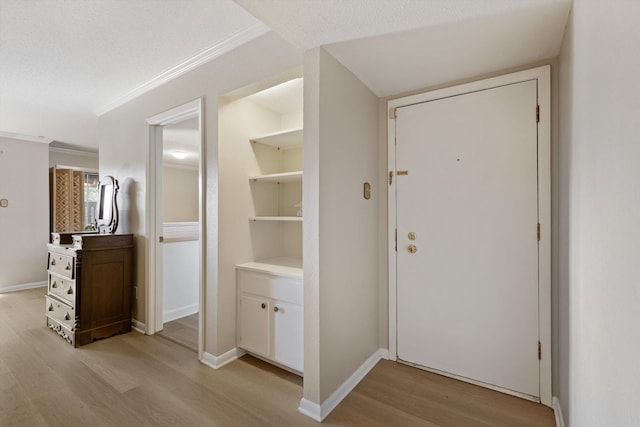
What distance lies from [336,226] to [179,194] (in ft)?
18.2

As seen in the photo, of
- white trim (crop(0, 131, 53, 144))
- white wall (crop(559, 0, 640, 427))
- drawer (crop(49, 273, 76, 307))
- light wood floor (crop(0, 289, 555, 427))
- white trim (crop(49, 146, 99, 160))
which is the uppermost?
white trim (crop(0, 131, 53, 144))

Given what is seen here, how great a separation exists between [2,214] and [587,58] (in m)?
6.90

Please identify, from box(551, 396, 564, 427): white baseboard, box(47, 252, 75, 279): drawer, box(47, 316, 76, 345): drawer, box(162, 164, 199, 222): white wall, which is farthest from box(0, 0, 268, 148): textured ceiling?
box(162, 164, 199, 222): white wall

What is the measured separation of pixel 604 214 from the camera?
32.8 inches

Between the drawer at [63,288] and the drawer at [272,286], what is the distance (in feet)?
5.54

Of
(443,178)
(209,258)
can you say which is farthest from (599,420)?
(209,258)

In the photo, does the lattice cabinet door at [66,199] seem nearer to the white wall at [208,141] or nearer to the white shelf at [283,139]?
the white wall at [208,141]

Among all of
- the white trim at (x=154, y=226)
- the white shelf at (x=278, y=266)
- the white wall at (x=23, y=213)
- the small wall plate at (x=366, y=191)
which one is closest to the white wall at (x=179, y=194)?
the white wall at (x=23, y=213)

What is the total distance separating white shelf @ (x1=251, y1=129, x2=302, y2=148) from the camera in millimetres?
2400

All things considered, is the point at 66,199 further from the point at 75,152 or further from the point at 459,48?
the point at 459,48

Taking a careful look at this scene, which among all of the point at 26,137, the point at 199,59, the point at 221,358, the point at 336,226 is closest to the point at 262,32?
the point at 199,59

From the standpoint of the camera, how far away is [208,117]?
238 centimetres

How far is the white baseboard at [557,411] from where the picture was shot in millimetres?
1608

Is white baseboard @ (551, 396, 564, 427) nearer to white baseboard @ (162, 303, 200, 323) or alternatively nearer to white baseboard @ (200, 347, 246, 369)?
white baseboard @ (200, 347, 246, 369)
